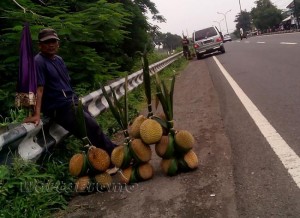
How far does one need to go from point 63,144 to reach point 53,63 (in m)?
1.07

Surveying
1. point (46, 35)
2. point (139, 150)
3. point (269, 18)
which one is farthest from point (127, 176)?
point (269, 18)

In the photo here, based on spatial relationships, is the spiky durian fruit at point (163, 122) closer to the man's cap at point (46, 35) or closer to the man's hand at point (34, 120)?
the man's hand at point (34, 120)

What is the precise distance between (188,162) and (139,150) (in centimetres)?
48

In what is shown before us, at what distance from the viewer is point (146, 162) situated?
12.4 feet

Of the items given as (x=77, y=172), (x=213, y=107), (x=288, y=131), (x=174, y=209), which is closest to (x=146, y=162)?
(x=77, y=172)

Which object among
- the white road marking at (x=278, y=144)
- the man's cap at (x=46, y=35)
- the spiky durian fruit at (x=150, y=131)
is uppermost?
the man's cap at (x=46, y=35)

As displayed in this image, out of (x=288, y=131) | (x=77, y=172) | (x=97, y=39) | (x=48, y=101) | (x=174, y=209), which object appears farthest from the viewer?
(x=97, y=39)

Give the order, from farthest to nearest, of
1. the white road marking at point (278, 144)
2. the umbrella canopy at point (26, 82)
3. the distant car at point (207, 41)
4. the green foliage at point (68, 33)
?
the distant car at point (207, 41) < the green foliage at point (68, 33) < the umbrella canopy at point (26, 82) < the white road marking at point (278, 144)

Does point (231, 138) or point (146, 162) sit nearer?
point (146, 162)

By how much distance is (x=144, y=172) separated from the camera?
3.70 meters

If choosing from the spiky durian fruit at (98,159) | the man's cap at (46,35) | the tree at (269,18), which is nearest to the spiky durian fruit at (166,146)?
the spiky durian fruit at (98,159)

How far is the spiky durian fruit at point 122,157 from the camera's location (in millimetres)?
3701

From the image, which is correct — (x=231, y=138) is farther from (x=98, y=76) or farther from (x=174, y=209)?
(x=98, y=76)

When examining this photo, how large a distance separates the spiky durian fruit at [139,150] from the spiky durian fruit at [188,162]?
1.09ft
